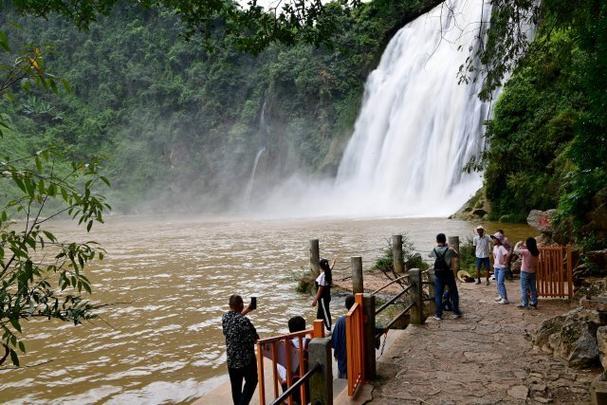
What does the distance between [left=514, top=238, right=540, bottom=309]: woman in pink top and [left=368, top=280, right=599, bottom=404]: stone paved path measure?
1.30 feet

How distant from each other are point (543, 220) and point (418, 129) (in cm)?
1801

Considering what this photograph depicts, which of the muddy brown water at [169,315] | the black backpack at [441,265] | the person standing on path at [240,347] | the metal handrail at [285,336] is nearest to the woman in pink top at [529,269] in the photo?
the black backpack at [441,265]

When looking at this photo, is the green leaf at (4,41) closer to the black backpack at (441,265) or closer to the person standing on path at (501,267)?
the black backpack at (441,265)

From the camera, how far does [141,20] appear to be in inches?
2458

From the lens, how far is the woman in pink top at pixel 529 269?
8180 mm

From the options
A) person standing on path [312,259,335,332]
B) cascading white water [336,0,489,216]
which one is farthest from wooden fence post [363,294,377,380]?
cascading white water [336,0,489,216]

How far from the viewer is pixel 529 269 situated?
26.9 ft

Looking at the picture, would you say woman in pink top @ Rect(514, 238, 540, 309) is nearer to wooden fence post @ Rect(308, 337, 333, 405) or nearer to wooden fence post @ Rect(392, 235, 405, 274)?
wooden fence post @ Rect(392, 235, 405, 274)

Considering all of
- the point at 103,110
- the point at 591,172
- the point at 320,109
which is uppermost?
the point at 103,110

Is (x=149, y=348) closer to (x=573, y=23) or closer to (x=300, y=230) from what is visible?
(x=573, y=23)

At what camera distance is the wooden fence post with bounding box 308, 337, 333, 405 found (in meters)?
3.86

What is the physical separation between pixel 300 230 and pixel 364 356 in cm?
2014

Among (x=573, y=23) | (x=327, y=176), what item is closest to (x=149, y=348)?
(x=573, y=23)

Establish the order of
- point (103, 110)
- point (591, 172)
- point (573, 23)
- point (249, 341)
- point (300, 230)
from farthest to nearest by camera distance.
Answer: point (103, 110) < point (300, 230) < point (591, 172) < point (573, 23) < point (249, 341)
